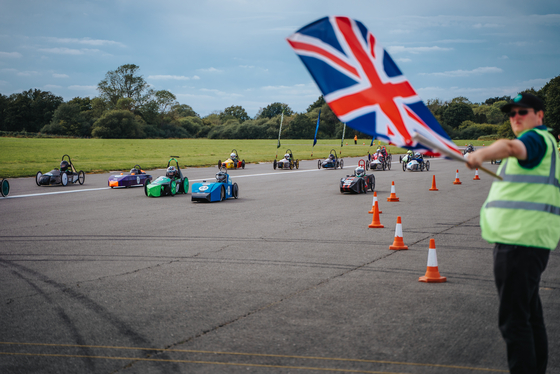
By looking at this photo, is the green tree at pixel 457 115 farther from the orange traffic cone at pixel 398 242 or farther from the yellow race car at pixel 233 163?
the orange traffic cone at pixel 398 242

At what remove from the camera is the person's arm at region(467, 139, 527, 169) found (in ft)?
9.51

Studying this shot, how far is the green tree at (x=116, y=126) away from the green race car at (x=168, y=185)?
94305mm

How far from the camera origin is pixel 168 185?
1767 centimetres

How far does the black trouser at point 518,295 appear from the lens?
10.7ft

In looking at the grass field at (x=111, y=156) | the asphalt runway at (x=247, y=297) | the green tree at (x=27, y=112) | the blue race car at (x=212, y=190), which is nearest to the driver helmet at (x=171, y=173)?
the blue race car at (x=212, y=190)

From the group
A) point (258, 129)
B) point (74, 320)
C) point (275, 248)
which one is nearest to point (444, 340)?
point (74, 320)

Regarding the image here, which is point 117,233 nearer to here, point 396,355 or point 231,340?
point 231,340

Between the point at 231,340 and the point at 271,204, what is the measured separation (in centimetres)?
1055

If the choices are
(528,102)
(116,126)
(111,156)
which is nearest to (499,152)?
(528,102)

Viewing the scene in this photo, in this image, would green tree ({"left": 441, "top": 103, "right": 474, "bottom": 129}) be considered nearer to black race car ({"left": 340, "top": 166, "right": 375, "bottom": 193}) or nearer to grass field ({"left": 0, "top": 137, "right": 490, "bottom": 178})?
grass field ({"left": 0, "top": 137, "right": 490, "bottom": 178})

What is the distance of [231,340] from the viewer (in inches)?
180

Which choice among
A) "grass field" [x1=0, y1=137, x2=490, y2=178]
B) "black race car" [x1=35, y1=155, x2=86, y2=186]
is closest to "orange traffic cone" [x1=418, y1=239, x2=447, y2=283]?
"black race car" [x1=35, y1=155, x2=86, y2=186]

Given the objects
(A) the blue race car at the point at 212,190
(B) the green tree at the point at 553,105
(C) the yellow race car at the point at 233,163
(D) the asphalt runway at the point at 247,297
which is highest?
(B) the green tree at the point at 553,105

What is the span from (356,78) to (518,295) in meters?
1.79
